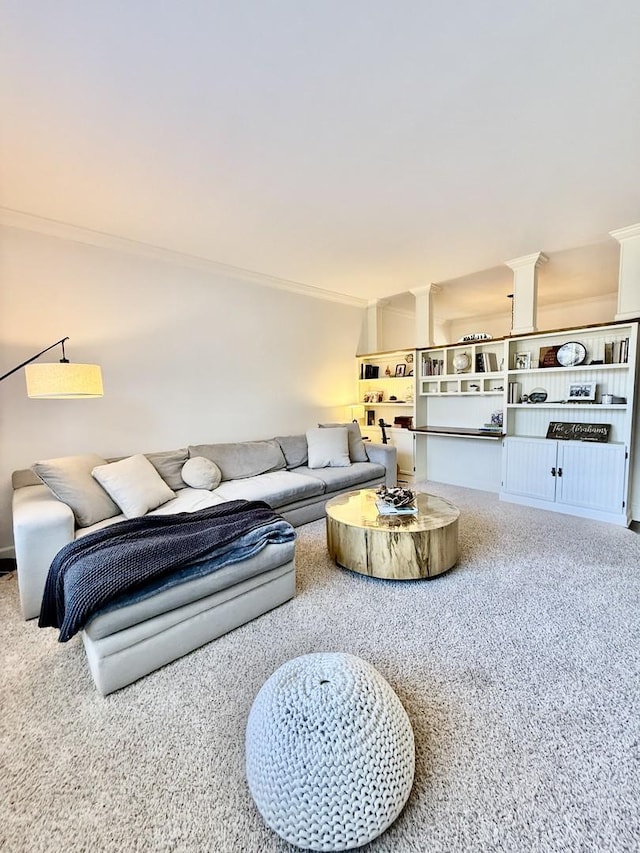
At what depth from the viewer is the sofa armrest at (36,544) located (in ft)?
6.86

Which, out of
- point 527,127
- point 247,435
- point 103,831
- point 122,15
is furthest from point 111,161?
point 103,831

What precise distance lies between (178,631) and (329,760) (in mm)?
1028

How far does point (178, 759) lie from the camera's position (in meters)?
1.32

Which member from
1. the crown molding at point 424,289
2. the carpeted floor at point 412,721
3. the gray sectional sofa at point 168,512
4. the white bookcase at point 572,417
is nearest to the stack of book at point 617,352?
the white bookcase at point 572,417

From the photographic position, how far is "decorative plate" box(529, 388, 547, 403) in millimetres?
4213

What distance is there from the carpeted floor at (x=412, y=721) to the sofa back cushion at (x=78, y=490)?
2.14ft

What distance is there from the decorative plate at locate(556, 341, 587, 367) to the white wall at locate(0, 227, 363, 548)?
109 inches

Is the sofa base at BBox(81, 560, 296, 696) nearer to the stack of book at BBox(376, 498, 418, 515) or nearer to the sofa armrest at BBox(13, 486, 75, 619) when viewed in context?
the sofa armrest at BBox(13, 486, 75, 619)

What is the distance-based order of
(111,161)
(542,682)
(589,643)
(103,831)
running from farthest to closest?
(111,161)
(589,643)
(542,682)
(103,831)

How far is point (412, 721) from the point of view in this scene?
57.4 inches

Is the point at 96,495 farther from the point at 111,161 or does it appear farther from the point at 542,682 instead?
the point at 542,682

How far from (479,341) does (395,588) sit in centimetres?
327

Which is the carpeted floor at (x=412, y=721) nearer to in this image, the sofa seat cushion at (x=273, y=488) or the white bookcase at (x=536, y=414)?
the sofa seat cushion at (x=273, y=488)

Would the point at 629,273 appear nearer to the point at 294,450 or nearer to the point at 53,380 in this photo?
the point at 294,450
